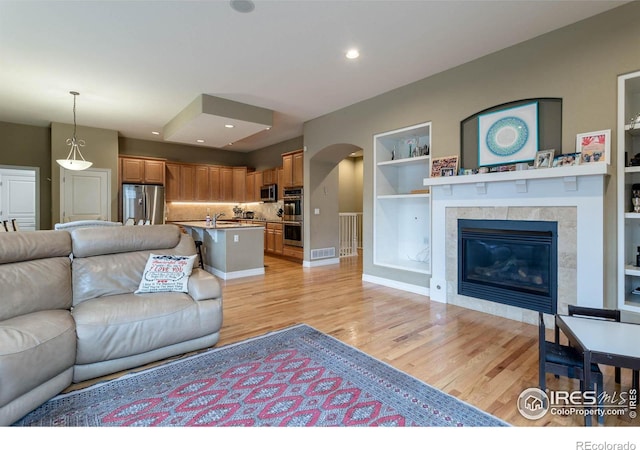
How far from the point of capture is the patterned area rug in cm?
170

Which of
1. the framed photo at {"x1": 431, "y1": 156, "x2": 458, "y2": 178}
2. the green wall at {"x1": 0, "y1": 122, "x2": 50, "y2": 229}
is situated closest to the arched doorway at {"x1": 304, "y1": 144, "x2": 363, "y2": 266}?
the framed photo at {"x1": 431, "y1": 156, "x2": 458, "y2": 178}

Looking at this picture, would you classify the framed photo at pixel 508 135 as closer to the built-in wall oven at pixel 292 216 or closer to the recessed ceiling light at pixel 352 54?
the recessed ceiling light at pixel 352 54

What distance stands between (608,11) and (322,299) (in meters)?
4.02

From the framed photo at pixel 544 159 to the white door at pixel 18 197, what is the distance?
10.1 m

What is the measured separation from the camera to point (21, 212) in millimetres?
7777

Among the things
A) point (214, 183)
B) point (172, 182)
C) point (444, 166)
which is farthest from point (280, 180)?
point (444, 166)

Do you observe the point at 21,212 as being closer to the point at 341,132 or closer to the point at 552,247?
the point at 341,132

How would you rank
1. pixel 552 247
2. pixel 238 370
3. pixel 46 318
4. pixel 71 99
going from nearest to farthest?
pixel 46 318 → pixel 238 370 → pixel 552 247 → pixel 71 99

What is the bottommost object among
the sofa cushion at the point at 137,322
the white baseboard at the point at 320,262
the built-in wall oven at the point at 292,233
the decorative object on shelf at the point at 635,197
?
the white baseboard at the point at 320,262

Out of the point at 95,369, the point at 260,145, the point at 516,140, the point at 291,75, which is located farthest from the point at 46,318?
the point at 260,145

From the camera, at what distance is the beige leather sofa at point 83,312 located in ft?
5.57

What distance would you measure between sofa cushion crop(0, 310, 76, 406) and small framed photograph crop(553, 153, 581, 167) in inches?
163

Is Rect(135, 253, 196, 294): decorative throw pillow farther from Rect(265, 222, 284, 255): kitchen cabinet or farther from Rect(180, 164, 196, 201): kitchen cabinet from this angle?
Rect(180, 164, 196, 201): kitchen cabinet

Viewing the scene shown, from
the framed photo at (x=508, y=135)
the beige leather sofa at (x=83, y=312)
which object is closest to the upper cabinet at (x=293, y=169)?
the framed photo at (x=508, y=135)
